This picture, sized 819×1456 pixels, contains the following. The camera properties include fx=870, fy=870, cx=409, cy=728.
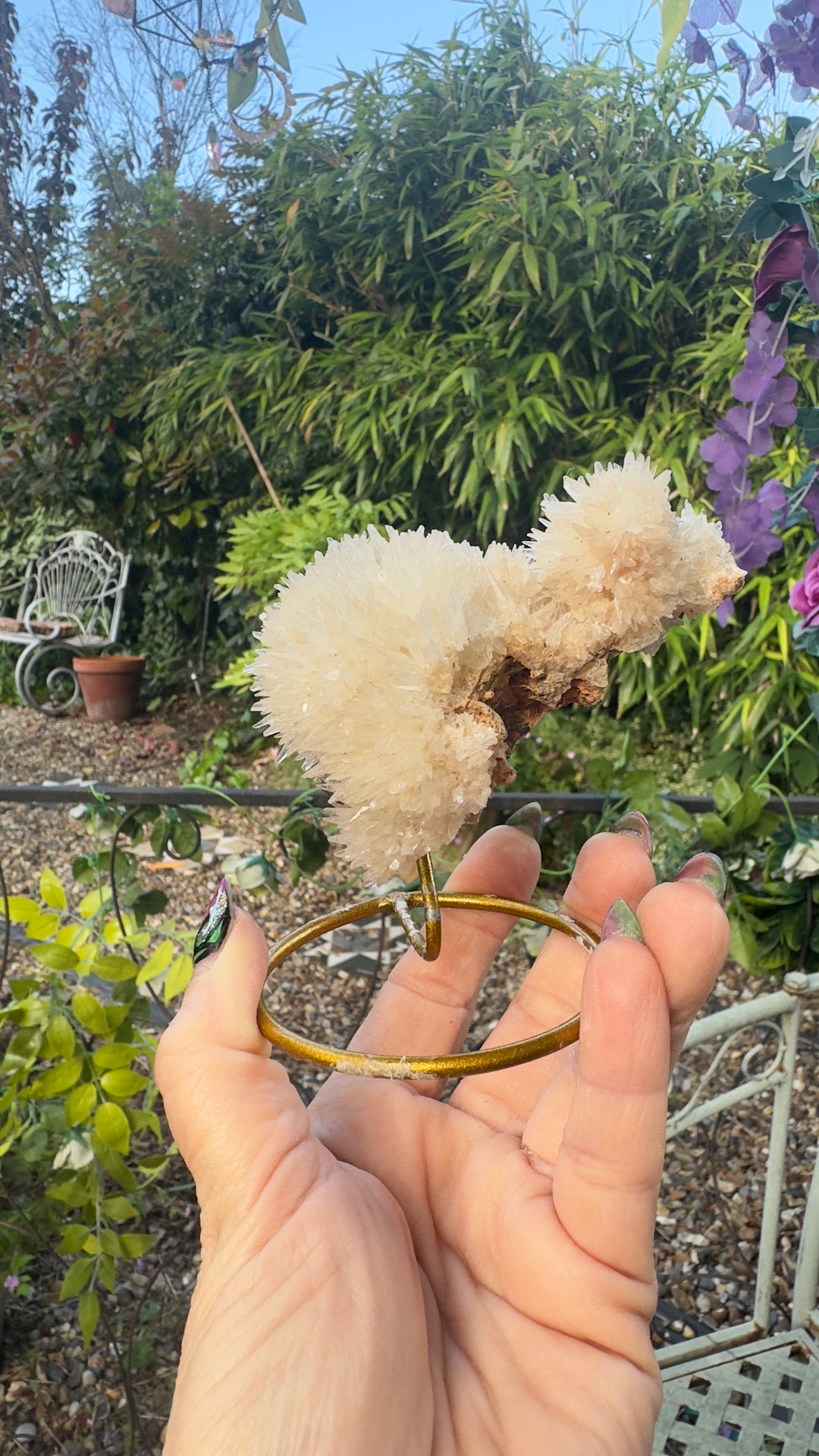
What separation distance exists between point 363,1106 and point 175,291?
8.27ft

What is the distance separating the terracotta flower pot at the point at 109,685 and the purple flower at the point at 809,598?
231cm

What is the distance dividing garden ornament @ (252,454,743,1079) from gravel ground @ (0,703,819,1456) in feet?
1.95

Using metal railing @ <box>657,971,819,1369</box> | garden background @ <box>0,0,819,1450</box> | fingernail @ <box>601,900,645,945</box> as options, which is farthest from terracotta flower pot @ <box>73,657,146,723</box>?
fingernail @ <box>601,900,645,945</box>

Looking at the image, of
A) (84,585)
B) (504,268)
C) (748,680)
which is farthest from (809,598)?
(84,585)

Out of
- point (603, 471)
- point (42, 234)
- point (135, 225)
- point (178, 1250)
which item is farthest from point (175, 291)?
point (603, 471)

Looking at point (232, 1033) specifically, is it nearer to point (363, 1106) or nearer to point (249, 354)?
point (363, 1106)

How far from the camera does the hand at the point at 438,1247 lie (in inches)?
10.0

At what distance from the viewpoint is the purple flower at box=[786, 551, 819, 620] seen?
0.39 metres

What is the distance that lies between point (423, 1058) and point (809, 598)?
10.9 inches

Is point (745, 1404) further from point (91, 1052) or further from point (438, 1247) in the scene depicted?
point (91, 1052)

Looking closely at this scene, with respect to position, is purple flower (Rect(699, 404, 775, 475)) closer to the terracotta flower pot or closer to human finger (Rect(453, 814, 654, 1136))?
human finger (Rect(453, 814, 654, 1136))

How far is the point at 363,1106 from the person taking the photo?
1.16 ft

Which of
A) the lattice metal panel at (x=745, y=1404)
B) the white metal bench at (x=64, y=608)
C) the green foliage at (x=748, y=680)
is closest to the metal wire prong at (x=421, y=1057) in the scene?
the lattice metal panel at (x=745, y=1404)

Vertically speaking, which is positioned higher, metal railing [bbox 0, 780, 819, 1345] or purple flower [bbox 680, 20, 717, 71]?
purple flower [bbox 680, 20, 717, 71]
